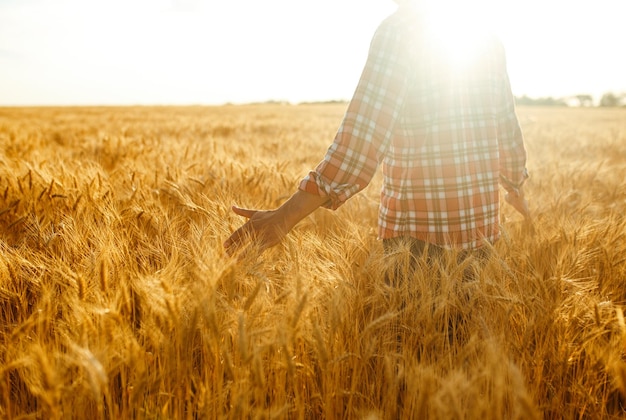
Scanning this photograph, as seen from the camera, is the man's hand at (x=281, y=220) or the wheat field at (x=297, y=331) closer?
the wheat field at (x=297, y=331)

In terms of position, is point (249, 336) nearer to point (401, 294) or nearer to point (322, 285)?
point (322, 285)

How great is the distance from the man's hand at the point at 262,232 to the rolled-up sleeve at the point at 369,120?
0.12 meters

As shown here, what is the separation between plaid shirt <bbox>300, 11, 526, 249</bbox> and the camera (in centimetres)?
112

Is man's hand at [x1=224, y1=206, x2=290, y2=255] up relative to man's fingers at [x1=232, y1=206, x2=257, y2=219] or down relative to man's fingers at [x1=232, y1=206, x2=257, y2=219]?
down

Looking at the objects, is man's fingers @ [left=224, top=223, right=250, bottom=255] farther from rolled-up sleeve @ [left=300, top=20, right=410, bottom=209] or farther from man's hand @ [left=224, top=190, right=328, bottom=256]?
rolled-up sleeve @ [left=300, top=20, right=410, bottom=209]

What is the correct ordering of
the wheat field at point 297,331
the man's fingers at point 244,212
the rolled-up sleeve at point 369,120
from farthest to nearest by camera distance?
the man's fingers at point 244,212, the rolled-up sleeve at point 369,120, the wheat field at point 297,331

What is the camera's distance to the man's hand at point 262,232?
3.75 feet

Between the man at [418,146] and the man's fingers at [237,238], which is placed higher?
the man at [418,146]

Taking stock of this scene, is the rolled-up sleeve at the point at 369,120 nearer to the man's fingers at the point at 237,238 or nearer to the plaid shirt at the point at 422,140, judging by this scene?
the plaid shirt at the point at 422,140

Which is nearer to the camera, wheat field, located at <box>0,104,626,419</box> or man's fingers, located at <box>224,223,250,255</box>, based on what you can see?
wheat field, located at <box>0,104,626,419</box>

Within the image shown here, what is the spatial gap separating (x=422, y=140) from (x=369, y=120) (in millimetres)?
248

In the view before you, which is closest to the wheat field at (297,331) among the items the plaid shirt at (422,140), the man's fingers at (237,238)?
the man's fingers at (237,238)

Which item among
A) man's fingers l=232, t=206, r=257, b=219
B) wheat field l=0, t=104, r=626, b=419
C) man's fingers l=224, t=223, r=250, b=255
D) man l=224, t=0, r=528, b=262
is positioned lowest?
wheat field l=0, t=104, r=626, b=419

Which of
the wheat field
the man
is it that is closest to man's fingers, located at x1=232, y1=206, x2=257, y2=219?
the man
